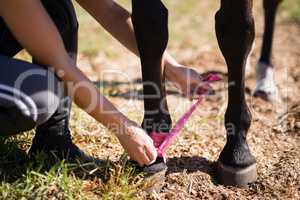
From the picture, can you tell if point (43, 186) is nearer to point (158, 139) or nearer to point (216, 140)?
point (158, 139)

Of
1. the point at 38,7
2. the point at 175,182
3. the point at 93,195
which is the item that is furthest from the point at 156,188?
the point at 38,7

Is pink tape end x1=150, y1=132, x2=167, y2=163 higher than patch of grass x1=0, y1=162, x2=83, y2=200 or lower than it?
higher

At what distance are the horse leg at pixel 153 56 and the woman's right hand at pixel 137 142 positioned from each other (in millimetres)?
149

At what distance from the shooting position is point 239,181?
2094 mm

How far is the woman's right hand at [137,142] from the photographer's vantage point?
1822mm

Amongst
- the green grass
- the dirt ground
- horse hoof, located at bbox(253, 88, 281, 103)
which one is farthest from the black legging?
the green grass

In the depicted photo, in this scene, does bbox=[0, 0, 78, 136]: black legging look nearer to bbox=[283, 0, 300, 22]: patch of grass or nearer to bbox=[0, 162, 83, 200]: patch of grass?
bbox=[0, 162, 83, 200]: patch of grass

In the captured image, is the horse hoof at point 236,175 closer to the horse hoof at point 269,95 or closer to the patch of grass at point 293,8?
the horse hoof at point 269,95

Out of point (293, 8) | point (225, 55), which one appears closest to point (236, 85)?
point (225, 55)

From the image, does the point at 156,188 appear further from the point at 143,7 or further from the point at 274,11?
the point at 274,11

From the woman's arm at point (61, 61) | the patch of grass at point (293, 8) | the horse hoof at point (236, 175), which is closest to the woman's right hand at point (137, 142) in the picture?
the woman's arm at point (61, 61)

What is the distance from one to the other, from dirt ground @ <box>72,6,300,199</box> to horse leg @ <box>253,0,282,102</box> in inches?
2.9

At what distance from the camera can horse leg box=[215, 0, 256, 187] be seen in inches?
76.8

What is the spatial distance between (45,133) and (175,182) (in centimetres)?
55
